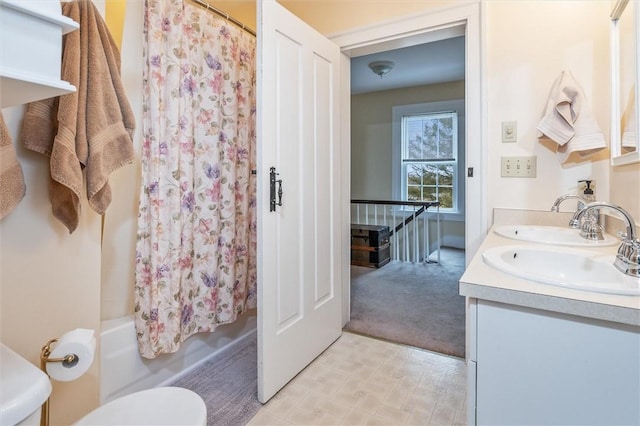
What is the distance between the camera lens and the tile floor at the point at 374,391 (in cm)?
146

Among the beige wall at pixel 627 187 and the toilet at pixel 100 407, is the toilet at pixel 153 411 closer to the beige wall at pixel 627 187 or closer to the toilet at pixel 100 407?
the toilet at pixel 100 407

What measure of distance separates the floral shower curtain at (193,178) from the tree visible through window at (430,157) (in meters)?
3.47

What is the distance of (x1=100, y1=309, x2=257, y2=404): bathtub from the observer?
1.45m

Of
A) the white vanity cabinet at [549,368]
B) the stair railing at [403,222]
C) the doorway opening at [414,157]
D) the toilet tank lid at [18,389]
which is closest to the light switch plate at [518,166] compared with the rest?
the white vanity cabinet at [549,368]

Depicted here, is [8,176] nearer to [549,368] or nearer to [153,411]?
[153,411]

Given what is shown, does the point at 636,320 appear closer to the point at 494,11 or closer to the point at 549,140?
the point at 549,140

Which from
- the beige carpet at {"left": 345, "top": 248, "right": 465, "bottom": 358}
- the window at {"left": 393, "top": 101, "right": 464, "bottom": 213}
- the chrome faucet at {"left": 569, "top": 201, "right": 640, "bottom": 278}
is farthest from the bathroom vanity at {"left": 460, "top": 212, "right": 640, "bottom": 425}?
the window at {"left": 393, "top": 101, "right": 464, "bottom": 213}

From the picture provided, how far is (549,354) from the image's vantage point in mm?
751

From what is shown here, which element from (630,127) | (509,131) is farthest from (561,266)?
(509,131)

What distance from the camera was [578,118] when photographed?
1508mm

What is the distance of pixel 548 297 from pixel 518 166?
1.21 m

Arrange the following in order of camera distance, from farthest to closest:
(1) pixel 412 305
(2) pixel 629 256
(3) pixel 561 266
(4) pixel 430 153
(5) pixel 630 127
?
(4) pixel 430 153
(1) pixel 412 305
(5) pixel 630 127
(3) pixel 561 266
(2) pixel 629 256

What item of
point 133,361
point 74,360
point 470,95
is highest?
point 470,95

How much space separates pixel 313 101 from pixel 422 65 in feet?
8.75
